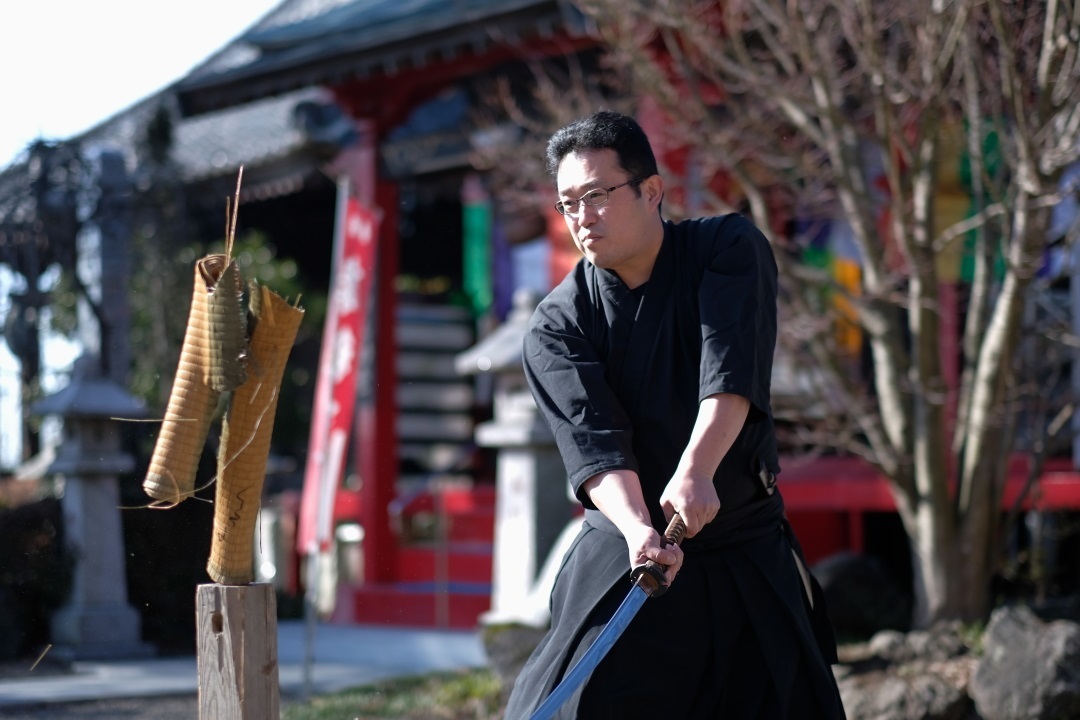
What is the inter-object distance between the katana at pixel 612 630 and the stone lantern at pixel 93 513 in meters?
5.54

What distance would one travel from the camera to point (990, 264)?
6383 mm

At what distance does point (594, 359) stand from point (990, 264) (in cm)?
405

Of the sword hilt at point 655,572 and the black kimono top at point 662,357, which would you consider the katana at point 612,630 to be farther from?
the black kimono top at point 662,357

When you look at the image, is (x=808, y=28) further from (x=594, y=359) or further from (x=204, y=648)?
(x=204, y=648)

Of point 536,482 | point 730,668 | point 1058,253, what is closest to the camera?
point 730,668

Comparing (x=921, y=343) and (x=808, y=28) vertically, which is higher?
(x=808, y=28)

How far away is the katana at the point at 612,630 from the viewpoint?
2.56m

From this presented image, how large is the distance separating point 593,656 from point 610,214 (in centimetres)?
89

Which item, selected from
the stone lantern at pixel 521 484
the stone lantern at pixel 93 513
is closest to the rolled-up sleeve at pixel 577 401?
the stone lantern at pixel 521 484

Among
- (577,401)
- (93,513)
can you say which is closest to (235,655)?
(577,401)

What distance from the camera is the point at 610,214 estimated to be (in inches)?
111

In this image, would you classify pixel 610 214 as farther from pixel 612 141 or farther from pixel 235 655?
pixel 235 655

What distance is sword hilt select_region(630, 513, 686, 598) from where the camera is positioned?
2545mm

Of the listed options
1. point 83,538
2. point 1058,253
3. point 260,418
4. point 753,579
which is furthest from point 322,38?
point 753,579
